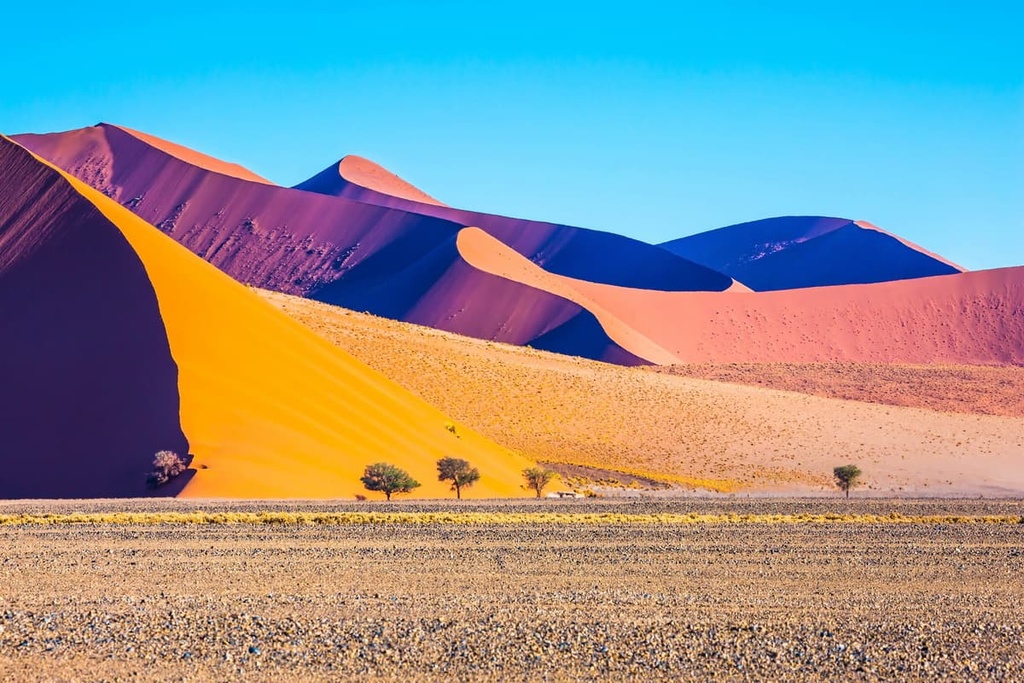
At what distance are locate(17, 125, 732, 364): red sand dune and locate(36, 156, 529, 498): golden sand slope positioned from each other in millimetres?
49080

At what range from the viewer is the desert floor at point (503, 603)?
11.1 meters

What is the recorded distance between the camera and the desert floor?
1106cm

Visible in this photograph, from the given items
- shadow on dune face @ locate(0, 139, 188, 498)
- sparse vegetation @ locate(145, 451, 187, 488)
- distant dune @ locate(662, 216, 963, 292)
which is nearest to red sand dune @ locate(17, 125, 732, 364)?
distant dune @ locate(662, 216, 963, 292)

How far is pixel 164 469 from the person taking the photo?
108ft

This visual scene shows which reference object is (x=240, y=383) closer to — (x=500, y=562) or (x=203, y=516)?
(x=203, y=516)

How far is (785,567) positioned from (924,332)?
89.8 m

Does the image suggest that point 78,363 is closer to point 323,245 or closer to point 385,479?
point 385,479

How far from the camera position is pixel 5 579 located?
16.6 m

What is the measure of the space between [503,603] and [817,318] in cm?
9285

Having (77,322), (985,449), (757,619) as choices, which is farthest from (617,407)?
(757,619)

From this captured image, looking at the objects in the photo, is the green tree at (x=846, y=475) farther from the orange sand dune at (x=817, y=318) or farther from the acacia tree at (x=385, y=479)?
the orange sand dune at (x=817, y=318)

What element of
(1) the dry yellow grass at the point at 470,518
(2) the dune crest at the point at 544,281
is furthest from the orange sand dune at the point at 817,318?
(1) the dry yellow grass at the point at 470,518

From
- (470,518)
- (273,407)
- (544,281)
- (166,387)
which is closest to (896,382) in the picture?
(544,281)

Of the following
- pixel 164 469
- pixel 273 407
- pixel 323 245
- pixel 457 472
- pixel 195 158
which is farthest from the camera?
pixel 195 158
